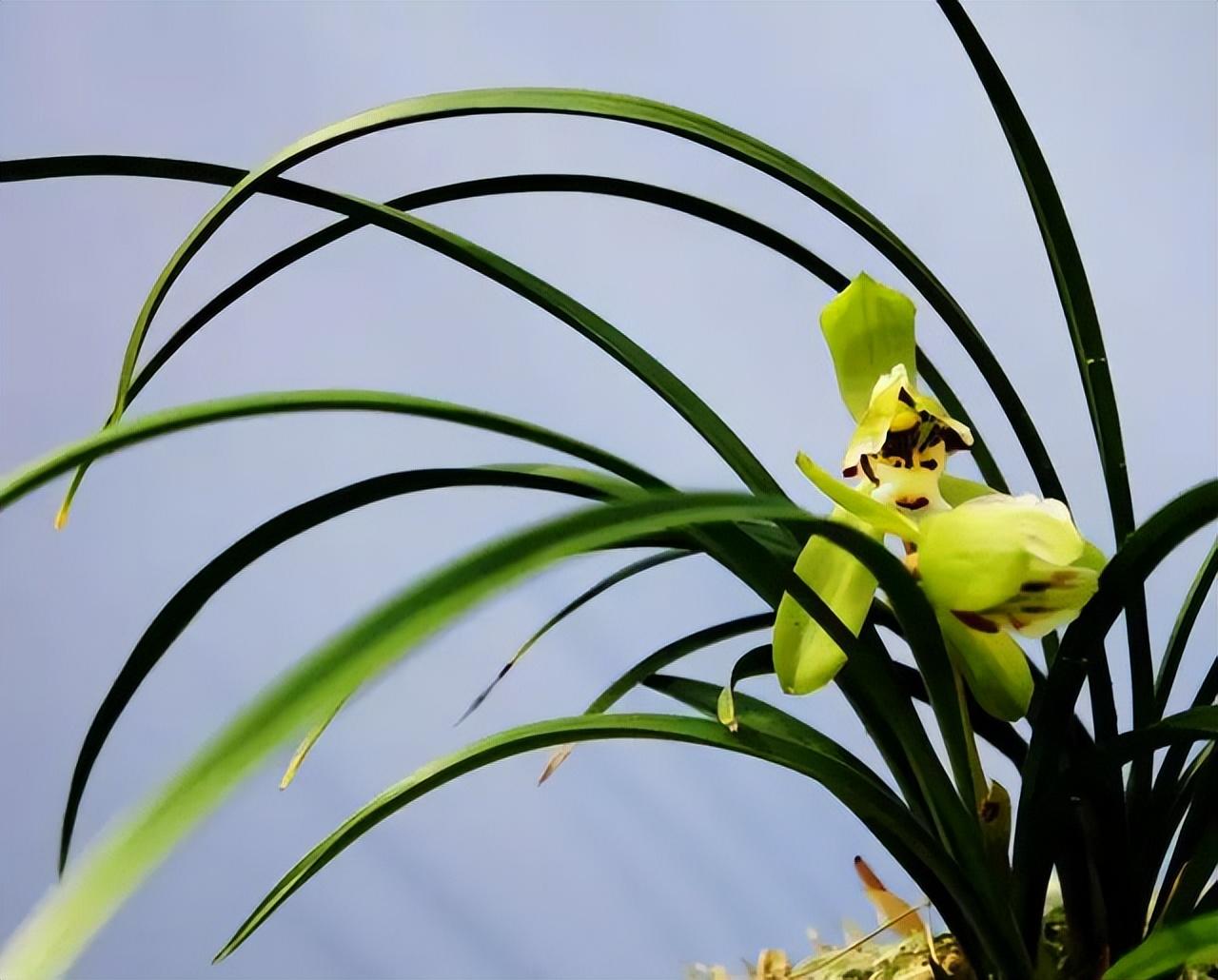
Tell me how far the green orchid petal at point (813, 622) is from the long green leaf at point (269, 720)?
8.9 inches

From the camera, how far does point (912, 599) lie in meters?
0.35

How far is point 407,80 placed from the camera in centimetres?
111

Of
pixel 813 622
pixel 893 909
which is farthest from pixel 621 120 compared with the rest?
pixel 893 909

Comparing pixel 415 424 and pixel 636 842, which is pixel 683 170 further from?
pixel 636 842

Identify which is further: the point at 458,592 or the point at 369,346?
the point at 369,346

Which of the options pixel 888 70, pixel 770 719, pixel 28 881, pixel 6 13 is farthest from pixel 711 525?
pixel 6 13

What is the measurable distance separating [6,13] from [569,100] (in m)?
1.06

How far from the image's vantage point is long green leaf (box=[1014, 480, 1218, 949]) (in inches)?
13.5

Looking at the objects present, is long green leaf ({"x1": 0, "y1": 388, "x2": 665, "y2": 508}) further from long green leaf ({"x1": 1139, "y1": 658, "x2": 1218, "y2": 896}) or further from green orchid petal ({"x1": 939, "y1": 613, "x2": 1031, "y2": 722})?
long green leaf ({"x1": 1139, "y1": 658, "x2": 1218, "y2": 896})

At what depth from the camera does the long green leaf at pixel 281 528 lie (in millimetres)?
414

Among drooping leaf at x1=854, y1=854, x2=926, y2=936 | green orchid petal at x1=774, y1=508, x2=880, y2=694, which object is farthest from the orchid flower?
drooping leaf at x1=854, y1=854, x2=926, y2=936

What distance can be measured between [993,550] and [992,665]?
2.6 inches

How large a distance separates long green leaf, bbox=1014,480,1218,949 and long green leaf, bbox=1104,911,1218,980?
75 millimetres

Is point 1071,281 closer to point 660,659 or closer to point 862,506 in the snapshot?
point 862,506
